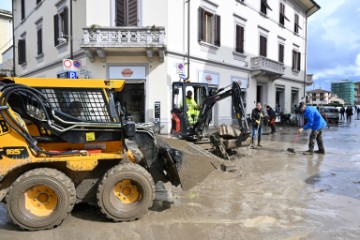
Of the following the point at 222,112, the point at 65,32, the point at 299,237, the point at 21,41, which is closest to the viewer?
the point at 299,237

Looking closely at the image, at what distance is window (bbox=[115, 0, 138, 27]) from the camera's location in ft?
A: 48.5

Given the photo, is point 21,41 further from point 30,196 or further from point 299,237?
point 299,237

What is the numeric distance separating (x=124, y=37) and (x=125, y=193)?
415 inches

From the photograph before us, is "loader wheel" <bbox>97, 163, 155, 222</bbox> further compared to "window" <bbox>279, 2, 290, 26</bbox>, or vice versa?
"window" <bbox>279, 2, 290, 26</bbox>

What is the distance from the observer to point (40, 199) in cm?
434

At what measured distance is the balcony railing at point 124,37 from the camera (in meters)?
13.9

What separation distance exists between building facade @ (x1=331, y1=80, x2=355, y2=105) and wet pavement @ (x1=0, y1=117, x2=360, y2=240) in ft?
355

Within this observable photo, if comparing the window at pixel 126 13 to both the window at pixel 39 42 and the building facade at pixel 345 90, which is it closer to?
the window at pixel 39 42

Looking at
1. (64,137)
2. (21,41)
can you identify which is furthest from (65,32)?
(64,137)

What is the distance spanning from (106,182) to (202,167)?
1.50 meters

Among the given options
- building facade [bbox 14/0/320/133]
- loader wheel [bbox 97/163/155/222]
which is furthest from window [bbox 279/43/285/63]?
loader wheel [bbox 97/163/155/222]

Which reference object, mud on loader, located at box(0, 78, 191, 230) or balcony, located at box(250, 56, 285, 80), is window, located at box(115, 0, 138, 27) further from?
mud on loader, located at box(0, 78, 191, 230)

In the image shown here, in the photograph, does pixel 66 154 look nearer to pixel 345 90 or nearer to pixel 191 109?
pixel 191 109

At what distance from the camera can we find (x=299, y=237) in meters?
4.08
